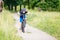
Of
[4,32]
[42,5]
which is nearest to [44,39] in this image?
[4,32]

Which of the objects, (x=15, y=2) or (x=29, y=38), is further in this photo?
(x=15, y=2)

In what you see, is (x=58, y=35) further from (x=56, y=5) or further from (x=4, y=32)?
(x=56, y=5)

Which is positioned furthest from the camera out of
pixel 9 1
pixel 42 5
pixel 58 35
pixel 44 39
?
pixel 42 5

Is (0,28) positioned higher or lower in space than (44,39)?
higher

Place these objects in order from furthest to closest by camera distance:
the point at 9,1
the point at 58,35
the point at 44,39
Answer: the point at 9,1 < the point at 58,35 < the point at 44,39

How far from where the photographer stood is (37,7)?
52219mm

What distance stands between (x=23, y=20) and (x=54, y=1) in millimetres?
35485

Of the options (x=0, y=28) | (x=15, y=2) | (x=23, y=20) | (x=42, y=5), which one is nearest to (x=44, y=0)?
(x=42, y=5)

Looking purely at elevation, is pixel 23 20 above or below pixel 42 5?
above

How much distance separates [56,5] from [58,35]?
35787 millimetres

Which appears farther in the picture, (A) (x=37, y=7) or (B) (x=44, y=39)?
(A) (x=37, y=7)

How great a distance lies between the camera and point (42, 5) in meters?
52.1

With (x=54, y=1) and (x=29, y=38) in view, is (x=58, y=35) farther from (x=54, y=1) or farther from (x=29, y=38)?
(x=54, y=1)

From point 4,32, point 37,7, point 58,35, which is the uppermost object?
point 4,32
